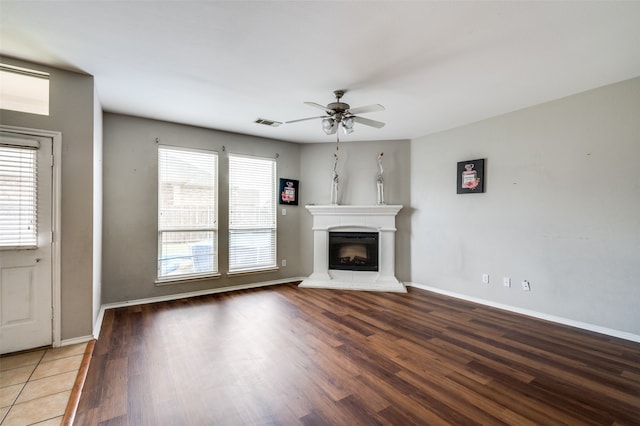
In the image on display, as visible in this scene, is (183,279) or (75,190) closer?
(75,190)

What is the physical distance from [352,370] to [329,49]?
2.70m

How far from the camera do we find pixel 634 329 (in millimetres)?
2891

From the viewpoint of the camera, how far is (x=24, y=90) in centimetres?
271

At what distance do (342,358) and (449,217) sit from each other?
3.11 metres

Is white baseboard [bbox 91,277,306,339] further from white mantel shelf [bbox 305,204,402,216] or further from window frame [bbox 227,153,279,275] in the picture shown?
white mantel shelf [bbox 305,204,402,216]

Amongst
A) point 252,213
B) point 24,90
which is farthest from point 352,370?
point 24,90

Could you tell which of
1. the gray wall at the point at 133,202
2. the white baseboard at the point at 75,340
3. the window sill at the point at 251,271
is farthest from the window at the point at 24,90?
the window sill at the point at 251,271

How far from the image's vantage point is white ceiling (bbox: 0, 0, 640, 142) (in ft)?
6.29

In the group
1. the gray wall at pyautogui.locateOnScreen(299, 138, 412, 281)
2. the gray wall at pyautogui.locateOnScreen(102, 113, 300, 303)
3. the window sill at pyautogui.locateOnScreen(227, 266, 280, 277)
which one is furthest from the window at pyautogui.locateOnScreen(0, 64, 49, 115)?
the gray wall at pyautogui.locateOnScreen(299, 138, 412, 281)

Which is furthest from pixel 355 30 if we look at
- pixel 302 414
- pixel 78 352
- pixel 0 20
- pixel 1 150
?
pixel 78 352

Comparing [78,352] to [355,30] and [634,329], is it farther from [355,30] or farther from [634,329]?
Answer: [634,329]

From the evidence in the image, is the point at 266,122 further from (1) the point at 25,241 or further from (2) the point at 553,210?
(2) the point at 553,210

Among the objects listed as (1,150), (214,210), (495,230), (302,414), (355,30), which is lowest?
(302,414)

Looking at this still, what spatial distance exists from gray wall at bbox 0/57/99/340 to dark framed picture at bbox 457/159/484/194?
189 inches
